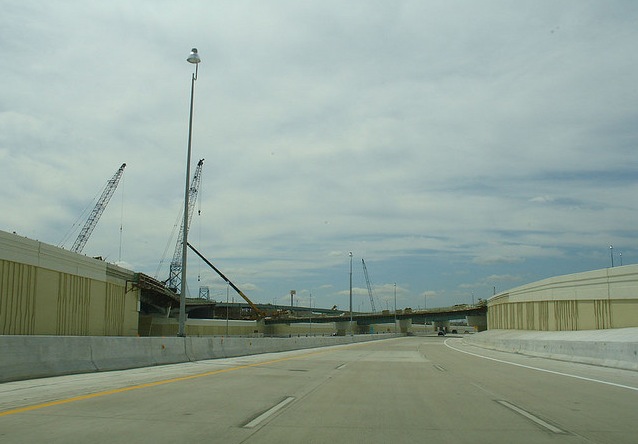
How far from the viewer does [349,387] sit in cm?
1588

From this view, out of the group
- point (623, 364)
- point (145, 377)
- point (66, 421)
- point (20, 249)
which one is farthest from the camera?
point (20, 249)

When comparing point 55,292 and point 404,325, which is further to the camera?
point 404,325

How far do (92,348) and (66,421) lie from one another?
9.10 metres

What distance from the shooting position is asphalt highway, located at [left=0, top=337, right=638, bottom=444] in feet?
28.6

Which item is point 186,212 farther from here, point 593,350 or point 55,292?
point 55,292

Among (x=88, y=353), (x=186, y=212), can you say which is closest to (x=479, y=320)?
(x=186, y=212)

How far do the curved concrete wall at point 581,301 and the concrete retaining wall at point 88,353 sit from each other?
26.3 metres


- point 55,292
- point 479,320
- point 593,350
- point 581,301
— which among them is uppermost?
point 55,292

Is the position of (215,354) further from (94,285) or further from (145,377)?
(94,285)

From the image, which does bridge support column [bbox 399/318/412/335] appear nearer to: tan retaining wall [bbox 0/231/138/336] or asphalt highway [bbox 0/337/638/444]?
tan retaining wall [bbox 0/231/138/336]

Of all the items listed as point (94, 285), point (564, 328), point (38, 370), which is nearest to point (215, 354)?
point (38, 370)

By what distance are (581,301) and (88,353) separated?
129 feet

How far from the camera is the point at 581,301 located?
46.6 metres

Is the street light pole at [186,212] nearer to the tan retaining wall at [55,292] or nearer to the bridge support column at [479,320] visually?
the tan retaining wall at [55,292]
